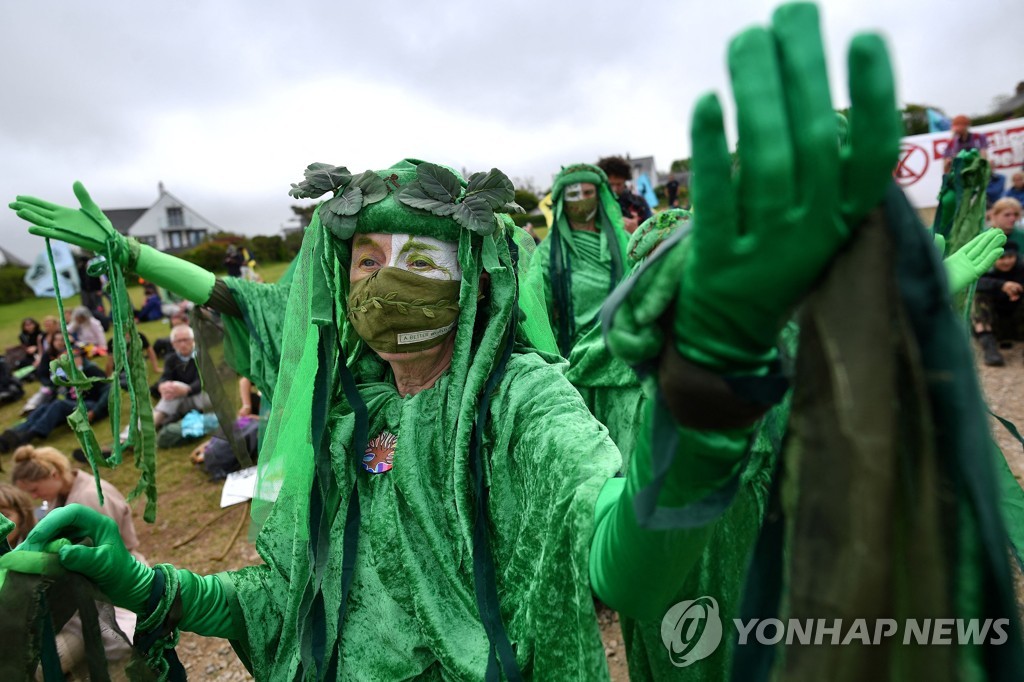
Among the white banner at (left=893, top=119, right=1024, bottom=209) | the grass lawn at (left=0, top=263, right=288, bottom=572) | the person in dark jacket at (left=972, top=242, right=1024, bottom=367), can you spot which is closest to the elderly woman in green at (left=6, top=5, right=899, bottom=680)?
the grass lawn at (left=0, top=263, right=288, bottom=572)

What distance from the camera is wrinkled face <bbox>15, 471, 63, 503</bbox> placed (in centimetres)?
379

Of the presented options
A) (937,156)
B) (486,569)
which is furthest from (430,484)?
(937,156)

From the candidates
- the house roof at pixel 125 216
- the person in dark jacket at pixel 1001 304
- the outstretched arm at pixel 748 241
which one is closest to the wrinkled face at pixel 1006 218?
the person in dark jacket at pixel 1001 304

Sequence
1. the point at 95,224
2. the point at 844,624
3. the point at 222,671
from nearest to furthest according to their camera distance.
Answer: the point at 844,624
the point at 95,224
the point at 222,671

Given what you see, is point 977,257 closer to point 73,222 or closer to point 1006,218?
point 73,222

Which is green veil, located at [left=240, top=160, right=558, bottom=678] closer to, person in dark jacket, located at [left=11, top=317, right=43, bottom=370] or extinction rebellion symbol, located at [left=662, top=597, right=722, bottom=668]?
extinction rebellion symbol, located at [left=662, top=597, right=722, bottom=668]

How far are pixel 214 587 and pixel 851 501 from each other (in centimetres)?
173

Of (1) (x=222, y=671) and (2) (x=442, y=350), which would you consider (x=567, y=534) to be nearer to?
(2) (x=442, y=350)

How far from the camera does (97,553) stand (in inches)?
60.6

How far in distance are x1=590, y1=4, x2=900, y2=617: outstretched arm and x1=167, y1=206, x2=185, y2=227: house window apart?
57.9 metres

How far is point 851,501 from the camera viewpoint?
593 mm

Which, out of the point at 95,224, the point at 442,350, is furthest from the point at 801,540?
the point at 95,224

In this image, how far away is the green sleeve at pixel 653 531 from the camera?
0.76 meters

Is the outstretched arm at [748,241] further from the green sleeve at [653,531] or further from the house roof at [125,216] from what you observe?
the house roof at [125,216]
